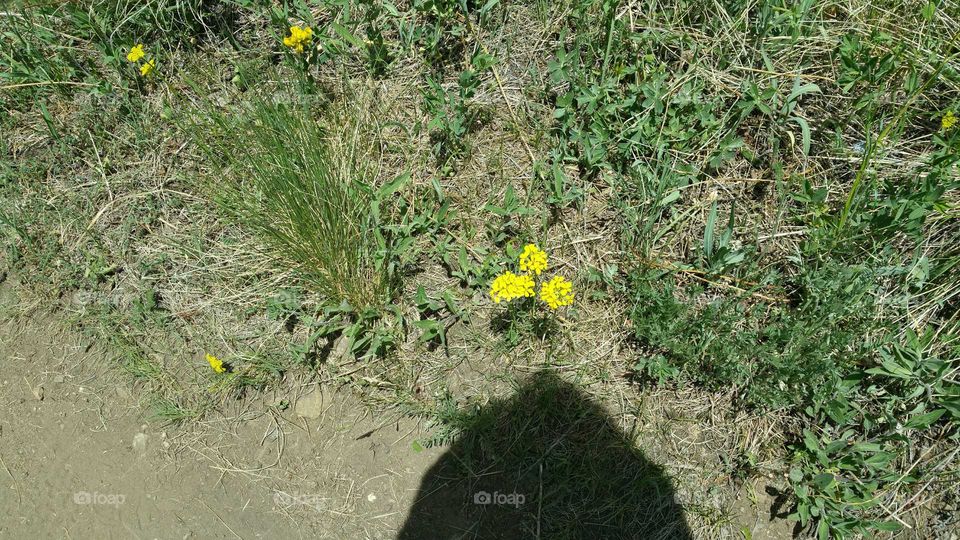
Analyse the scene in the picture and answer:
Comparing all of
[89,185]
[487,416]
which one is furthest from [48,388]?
[487,416]

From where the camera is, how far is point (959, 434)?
2.46 m

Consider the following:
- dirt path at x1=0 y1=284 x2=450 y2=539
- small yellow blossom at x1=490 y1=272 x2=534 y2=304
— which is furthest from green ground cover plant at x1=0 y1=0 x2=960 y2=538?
dirt path at x1=0 y1=284 x2=450 y2=539

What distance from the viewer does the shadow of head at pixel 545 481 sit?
2.48 meters

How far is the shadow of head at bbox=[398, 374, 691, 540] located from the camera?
8.15ft

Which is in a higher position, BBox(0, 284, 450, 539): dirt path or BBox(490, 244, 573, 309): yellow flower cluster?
BBox(490, 244, 573, 309): yellow flower cluster

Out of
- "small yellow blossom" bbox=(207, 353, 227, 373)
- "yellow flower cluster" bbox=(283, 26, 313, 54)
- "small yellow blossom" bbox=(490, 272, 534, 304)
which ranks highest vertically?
"yellow flower cluster" bbox=(283, 26, 313, 54)

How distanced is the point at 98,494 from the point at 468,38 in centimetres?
271

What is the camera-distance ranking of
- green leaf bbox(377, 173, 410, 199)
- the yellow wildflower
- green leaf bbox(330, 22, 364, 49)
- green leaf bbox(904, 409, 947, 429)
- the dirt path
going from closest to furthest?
green leaf bbox(904, 409, 947, 429) < the yellow wildflower < the dirt path < green leaf bbox(377, 173, 410, 199) < green leaf bbox(330, 22, 364, 49)

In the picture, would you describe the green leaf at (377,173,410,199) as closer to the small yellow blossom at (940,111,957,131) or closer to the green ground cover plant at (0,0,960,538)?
the green ground cover plant at (0,0,960,538)

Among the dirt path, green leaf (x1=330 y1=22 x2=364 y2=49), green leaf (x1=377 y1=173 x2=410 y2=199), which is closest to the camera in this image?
the dirt path

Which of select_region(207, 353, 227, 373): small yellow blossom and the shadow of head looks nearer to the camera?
the shadow of head

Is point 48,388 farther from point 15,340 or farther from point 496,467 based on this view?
point 496,467

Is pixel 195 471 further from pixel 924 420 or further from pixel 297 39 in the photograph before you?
pixel 924 420

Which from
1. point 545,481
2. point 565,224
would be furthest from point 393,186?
point 545,481
